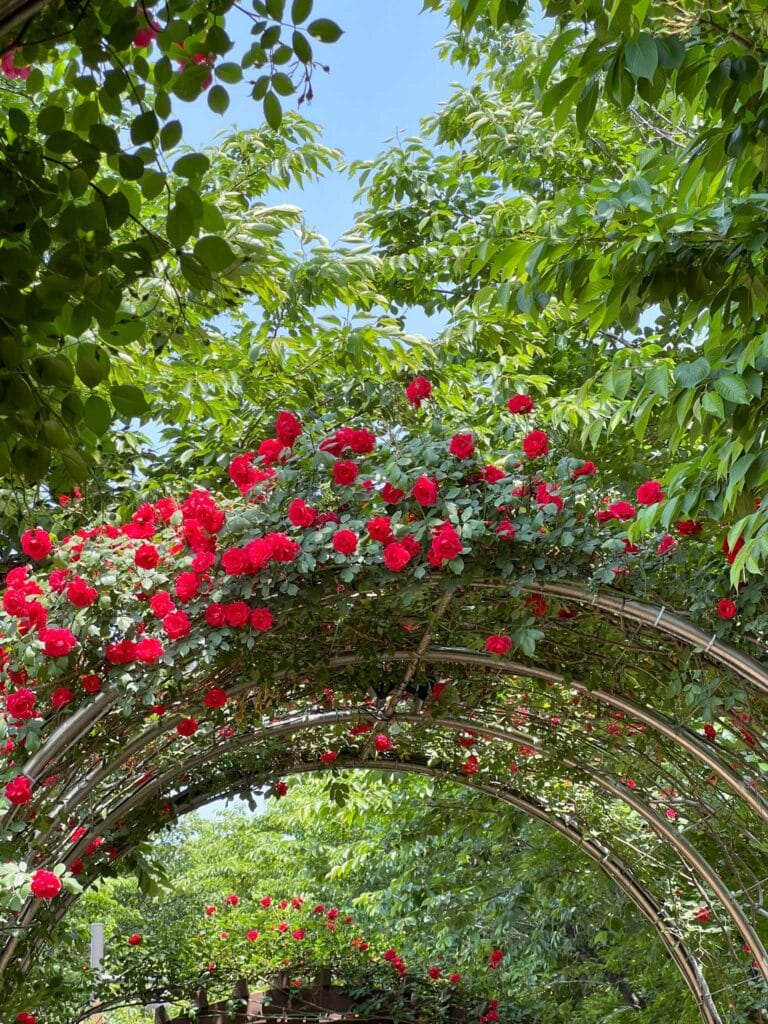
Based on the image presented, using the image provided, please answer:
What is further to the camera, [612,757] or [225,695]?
[612,757]

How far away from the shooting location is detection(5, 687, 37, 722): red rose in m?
2.69

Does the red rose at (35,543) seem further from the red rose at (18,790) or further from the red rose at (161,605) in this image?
the red rose at (18,790)

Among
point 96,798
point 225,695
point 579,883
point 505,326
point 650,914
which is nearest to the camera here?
point 225,695

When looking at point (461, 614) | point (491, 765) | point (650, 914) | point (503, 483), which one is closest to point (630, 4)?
point (503, 483)

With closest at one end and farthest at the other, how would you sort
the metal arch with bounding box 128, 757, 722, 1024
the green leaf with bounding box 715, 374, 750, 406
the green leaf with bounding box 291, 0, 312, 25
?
the green leaf with bounding box 291, 0, 312, 25 → the green leaf with bounding box 715, 374, 750, 406 → the metal arch with bounding box 128, 757, 722, 1024

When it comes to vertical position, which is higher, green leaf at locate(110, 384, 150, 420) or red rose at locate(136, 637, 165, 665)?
red rose at locate(136, 637, 165, 665)

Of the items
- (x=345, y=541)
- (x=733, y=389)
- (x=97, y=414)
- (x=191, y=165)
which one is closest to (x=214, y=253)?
(x=191, y=165)

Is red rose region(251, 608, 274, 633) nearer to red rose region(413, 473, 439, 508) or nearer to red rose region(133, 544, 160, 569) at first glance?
red rose region(133, 544, 160, 569)

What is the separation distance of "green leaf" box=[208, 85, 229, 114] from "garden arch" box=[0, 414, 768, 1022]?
1.45 meters

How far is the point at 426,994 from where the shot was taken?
242 inches

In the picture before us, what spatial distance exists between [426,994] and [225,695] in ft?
13.1

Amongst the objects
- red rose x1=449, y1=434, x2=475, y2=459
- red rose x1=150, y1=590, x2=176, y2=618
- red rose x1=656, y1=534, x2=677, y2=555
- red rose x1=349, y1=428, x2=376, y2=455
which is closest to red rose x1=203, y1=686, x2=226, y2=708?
Answer: red rose x1=150, y1=590, x2=176, y2=618

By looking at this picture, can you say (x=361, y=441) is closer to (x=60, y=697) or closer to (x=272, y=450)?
(x=272, y=450)

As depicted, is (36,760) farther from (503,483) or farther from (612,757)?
(612,757)
